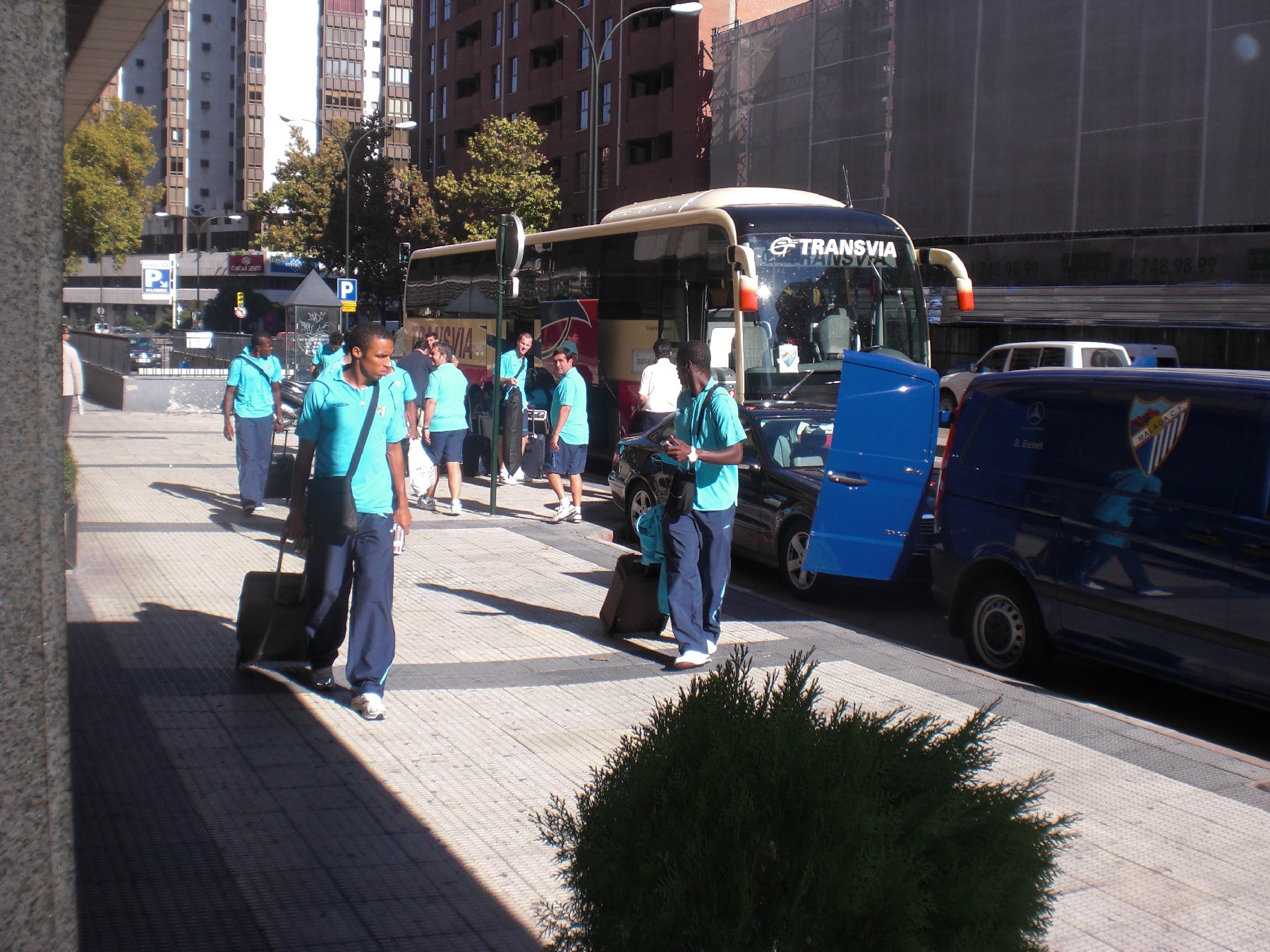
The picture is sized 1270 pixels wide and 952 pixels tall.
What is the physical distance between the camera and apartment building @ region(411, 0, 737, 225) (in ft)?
153

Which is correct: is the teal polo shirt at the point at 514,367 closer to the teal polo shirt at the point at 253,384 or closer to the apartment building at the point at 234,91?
the teal polo shirt at the point at 253,384

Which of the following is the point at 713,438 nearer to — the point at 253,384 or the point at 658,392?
the point at 253,384

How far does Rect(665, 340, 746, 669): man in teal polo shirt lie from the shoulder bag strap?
5.65ft

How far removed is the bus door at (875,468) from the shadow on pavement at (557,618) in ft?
4.54

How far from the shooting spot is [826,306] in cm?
1417

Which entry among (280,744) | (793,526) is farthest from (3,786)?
(793,526)

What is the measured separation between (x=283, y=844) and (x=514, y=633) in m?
3.45

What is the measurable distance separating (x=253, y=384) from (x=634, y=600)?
5.89 metres

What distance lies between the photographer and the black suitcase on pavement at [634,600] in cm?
754

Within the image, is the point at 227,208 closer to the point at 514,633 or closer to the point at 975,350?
the point at 975,350

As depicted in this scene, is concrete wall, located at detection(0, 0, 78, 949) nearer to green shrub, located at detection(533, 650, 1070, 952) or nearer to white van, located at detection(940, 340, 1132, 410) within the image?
green shrub, located at detection(533, 650, 1070, 952)

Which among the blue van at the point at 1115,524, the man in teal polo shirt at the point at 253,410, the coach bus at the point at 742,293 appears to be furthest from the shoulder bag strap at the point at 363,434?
the man in teal polo shirt at the point at 253,410

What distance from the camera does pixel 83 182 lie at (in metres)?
43.9

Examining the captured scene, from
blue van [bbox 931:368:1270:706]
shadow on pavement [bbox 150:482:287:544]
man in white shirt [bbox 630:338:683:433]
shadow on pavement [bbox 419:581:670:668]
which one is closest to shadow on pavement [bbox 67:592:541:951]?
shadow on pavement [bbox 419:581:670:668]
